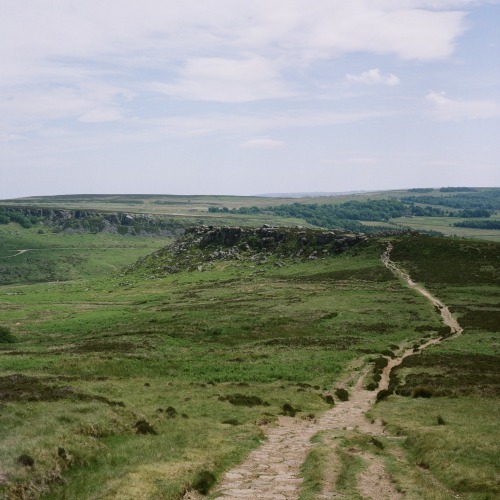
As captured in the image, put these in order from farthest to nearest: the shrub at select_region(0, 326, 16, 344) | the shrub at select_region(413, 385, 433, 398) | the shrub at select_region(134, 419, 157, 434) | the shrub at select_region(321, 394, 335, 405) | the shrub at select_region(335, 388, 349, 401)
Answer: the shrub at select_region(0, 326, 16, 344) → the shrub at select_region(335, 388, 349, 401) → the shrub at select_region(413, 385, 433, 398) → the shrub at select_region(321, 394, 335, 405) → the shrub at select_region(134, 419, 157, 434)

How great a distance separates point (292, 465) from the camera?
2442cm

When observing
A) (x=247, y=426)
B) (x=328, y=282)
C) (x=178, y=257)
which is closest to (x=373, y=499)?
(x=247, y=426)

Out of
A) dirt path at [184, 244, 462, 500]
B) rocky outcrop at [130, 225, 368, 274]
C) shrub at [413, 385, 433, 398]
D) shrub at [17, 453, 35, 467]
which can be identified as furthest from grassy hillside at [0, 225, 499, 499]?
rocky outcrop at [130, 225, 368, 274]

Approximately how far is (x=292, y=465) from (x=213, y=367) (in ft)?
91.6

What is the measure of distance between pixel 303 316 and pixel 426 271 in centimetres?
5226

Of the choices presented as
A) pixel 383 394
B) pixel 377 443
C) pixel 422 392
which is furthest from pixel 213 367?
pixel 377 443

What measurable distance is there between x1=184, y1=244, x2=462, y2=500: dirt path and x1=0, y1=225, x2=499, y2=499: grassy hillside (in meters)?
0.86

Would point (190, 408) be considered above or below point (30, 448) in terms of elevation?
below

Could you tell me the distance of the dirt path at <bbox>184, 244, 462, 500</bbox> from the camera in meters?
20.4

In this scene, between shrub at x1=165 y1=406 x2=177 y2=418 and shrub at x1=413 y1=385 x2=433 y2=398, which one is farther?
shrub at x1=413 y1=385 x2=433 y2=398

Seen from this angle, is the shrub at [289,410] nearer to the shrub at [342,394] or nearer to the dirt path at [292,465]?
the dirt path at [292,465]

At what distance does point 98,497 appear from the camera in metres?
19.1

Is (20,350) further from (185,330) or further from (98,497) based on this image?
(98,497)

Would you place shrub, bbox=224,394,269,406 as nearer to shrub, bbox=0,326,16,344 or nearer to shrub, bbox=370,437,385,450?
shrub, bbox=370,437,385,450
